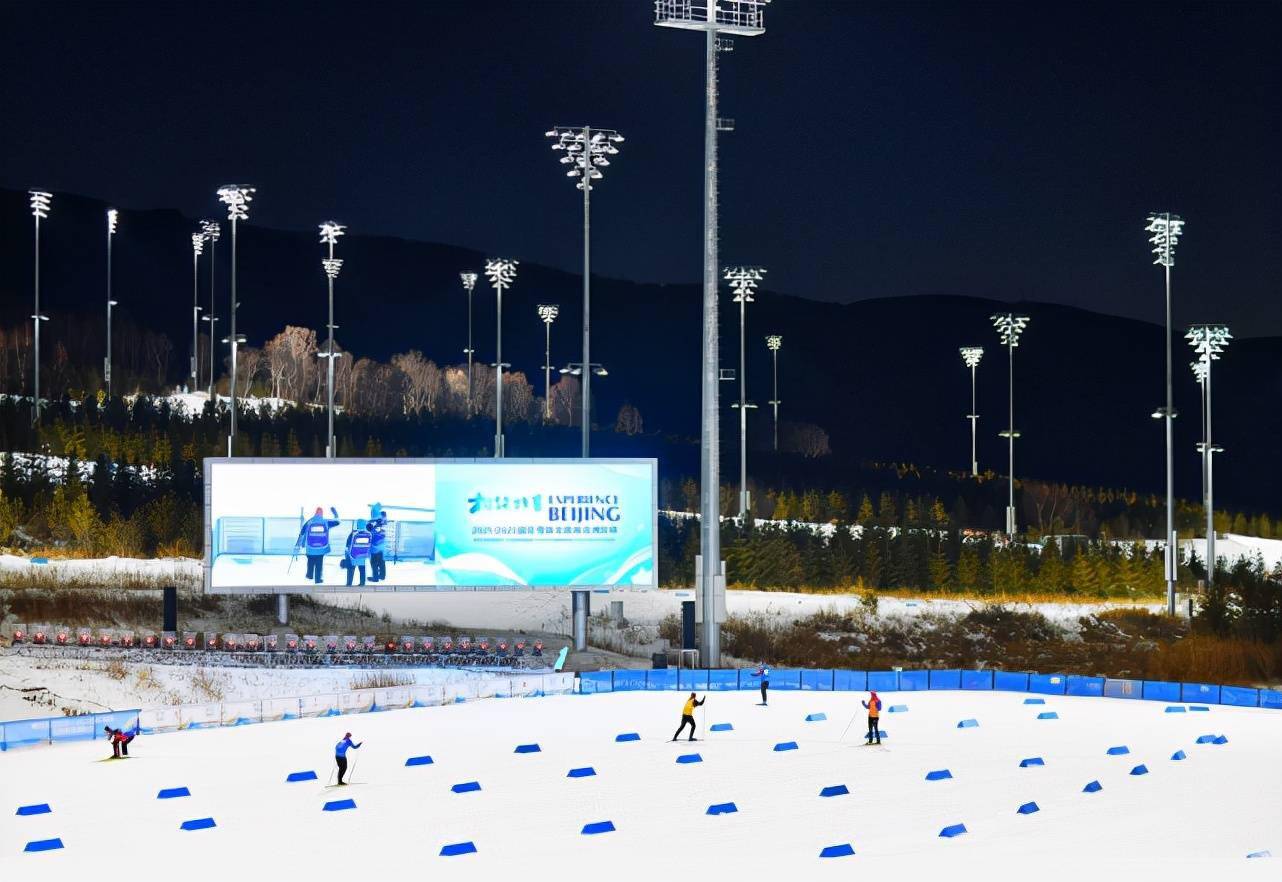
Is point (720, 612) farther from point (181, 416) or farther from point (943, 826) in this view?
point (181, 416)

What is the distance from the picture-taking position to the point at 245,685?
45.5 metres

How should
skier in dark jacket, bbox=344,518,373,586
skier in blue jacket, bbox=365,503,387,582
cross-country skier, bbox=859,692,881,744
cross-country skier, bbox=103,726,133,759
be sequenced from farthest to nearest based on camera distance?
1. skier in blue jacket, bbox=365,503,387,582
2. skier in dark jacket, bbox=344,518,373,586
3. cross-country skier, bbox=859,692,881,744
4. cross-country skier, bbox=103,726,133,759

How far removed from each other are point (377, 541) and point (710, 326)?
12.6 meters

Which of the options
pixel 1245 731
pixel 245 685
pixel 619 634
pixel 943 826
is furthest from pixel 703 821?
pixel 619 634

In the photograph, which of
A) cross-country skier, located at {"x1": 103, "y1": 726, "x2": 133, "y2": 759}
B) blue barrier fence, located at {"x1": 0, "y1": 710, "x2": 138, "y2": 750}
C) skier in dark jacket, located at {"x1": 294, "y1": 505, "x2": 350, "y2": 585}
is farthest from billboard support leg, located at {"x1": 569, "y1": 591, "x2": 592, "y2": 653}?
cross-country skier, located at {"x1": 103, "y1": 726, "x2": 133, "y2": 759}

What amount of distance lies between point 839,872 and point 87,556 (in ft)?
194

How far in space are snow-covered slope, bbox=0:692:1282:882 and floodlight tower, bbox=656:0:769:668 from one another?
6395 millimetres

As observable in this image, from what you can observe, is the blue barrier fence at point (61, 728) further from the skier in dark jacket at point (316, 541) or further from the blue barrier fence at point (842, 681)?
the skier in dark jacket at point (316, 541)

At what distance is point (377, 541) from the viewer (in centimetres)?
5091

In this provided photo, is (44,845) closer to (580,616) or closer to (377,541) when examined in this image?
(377,541)

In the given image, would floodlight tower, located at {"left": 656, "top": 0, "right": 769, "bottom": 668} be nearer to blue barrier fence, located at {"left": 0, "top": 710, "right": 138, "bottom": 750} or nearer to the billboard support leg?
the billboard support leg

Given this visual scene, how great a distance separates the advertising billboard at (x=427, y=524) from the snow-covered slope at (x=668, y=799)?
12412 millimetres

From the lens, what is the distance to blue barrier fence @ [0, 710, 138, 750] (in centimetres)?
3397

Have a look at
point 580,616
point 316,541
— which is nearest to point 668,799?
point 316,541
